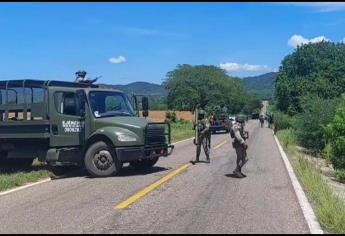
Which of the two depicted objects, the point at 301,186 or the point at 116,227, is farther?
Answer: the point at 301,186

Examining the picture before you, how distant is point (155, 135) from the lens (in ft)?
50.9

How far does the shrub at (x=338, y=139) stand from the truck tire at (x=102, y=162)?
9.97 m

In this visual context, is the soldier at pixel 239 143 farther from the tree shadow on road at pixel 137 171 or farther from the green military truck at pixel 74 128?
the tree shadow on road at pixel 137 171

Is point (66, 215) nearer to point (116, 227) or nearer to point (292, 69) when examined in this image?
point (116, 227)

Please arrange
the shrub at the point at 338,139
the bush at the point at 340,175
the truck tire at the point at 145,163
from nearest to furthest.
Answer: the truck tire at the point at 145,163 → the bush at the point at 340,175 → the shrub at the point at 338,139

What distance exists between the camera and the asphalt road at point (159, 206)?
8.27m

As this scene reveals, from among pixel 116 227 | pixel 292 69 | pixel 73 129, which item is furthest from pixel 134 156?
pixel 292 69

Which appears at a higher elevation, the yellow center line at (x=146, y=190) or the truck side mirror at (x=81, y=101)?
the truck side mirror at (x=81, y=101)

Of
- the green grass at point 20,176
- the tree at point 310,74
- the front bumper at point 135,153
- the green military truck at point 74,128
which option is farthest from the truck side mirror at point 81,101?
the tree at point 310,74

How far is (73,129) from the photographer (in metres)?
15.1

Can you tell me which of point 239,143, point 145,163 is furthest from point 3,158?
point 239,143

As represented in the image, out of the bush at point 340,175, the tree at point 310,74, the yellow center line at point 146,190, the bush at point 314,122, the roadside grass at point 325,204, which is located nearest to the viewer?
the roadside grass at point 325,204

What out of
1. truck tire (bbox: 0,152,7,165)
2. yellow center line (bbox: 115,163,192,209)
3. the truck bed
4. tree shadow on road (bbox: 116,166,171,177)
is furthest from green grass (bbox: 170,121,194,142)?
the truck bed

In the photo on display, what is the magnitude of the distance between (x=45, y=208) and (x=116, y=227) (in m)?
2.16
